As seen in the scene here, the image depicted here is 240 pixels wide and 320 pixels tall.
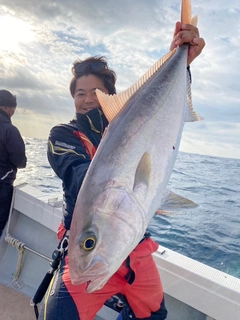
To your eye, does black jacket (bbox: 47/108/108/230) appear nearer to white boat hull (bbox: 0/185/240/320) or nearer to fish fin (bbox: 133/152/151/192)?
fish fin (bbox: 133/152/151/192)

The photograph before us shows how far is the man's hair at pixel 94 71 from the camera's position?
2441 mm

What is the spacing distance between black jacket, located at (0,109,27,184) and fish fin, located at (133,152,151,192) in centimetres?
294

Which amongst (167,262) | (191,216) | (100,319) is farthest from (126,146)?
(191,216)

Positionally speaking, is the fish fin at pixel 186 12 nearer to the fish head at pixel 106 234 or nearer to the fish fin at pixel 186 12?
the fish fin at pixel 186 12

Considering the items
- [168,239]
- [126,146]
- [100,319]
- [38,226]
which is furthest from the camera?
[168,239]

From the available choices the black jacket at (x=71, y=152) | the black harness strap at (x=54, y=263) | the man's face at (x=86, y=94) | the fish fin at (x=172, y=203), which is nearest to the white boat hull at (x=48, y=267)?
the black harness strap at (x=54, y=263)

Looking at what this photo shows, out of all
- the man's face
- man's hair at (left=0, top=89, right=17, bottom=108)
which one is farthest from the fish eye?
man's hair at (left=0, top=89, right=17, bottom=108)

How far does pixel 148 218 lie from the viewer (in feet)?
4.15

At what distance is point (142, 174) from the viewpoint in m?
1.27

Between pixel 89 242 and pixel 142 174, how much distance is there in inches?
14.2

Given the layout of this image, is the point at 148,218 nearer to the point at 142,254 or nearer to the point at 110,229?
the point at 110,229

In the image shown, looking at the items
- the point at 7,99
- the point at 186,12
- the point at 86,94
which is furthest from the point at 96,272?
the point at 7,99

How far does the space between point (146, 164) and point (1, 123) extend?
10.4ft

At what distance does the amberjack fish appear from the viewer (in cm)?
120
